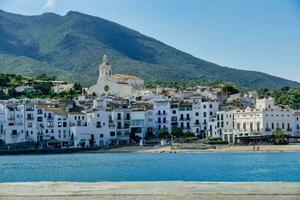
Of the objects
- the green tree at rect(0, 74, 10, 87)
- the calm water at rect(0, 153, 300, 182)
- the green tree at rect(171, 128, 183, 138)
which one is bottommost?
the calm water at rect(0, 153, 300, 182)

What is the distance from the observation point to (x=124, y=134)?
42.7m

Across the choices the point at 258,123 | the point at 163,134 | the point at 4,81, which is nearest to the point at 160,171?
the point at 258,123

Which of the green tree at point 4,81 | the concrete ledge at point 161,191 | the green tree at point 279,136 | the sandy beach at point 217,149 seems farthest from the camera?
the green tree at point 4,81

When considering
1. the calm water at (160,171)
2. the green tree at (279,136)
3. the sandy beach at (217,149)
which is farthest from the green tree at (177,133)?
the calm water at (160,171)

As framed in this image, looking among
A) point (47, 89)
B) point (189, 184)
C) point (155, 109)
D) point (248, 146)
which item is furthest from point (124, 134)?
point (189, 184)

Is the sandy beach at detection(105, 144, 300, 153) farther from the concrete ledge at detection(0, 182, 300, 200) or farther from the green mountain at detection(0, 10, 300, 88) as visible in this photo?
the green mountain at detection(0, 10, 300, 88)

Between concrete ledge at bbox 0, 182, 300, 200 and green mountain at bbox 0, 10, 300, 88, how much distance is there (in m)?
71.6

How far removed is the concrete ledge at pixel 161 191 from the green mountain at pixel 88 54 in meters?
71.6

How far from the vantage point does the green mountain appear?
8850 centimetres

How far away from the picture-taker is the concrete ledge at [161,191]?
6.71m

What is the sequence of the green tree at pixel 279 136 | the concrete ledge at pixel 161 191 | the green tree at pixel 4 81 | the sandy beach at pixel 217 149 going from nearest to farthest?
1. the concrete ledge at pixel 161 191
2. the sandy beach at pixel 217 149
3. the green tree at pixel 279 136
4. the green tree at pixel 4 81

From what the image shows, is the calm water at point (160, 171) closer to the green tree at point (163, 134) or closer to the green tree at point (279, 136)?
the green tree at point (279, 136)

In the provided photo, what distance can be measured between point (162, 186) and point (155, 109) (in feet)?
117

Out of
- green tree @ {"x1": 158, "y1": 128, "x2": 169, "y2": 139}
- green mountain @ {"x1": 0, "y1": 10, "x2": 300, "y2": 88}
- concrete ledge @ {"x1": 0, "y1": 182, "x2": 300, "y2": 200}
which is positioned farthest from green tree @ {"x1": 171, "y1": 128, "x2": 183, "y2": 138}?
green mountain @ {"x1": 0, "y1": 10, "x2": 300, "y2": 88}
